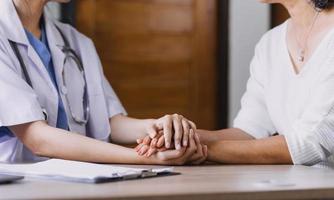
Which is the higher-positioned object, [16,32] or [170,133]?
[16,32]

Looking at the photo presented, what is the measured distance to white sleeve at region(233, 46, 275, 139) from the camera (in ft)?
6.86

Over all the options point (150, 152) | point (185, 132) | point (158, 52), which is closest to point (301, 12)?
point (185, 132)

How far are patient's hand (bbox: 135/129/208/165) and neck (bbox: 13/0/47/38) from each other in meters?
0.57

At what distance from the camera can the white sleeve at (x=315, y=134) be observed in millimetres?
1668

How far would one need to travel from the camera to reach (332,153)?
1.75 metres

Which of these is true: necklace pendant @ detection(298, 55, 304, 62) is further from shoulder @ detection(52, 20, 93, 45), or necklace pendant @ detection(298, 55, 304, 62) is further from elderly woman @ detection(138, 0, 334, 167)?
shoulder @ detection(52, 20, 93, 45)

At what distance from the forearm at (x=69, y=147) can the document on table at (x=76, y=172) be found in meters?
0.22

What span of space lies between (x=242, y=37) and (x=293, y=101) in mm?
1600

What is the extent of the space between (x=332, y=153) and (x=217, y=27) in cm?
179

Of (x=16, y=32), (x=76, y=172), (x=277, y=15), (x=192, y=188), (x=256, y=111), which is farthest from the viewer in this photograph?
(x=277, y=15)

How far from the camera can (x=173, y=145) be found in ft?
5.49

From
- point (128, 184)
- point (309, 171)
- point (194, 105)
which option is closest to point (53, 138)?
point (128, 184)

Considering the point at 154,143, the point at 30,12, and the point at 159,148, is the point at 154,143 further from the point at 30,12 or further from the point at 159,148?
the point at 30,12

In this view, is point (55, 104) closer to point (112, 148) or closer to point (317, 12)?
point (112, 148)
